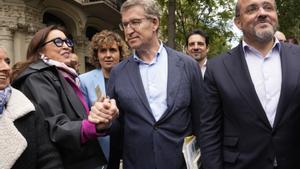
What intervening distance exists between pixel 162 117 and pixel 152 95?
8.2 inches

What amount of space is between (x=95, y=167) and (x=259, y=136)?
1248 mm

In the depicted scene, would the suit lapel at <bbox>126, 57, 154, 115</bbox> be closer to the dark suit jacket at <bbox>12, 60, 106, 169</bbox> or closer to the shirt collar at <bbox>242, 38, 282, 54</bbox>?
the dark suit jacket at <bbox>12, 60, 106, 169</bbox>

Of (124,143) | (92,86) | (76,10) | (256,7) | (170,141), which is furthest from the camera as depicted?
(76,10)

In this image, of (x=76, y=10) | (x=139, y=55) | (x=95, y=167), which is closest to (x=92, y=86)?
(x=139, y=55)

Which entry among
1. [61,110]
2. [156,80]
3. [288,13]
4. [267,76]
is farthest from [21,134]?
[288,13]

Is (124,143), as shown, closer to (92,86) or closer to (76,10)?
(92,86)

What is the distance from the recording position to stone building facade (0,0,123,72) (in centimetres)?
1548

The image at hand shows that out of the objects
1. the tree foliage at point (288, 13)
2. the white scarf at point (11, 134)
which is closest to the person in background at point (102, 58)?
the white scarf at point (11, 134)

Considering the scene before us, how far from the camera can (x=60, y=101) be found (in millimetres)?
3105

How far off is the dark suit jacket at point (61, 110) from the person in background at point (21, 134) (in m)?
0.10

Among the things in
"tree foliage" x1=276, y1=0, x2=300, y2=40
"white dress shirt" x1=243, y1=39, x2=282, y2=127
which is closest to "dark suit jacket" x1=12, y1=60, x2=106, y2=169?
"white dress shirt" x1=243, y1=39, x2=282, y2=127

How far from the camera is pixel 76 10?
1945 centimetres

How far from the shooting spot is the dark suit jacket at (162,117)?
10.5 feet

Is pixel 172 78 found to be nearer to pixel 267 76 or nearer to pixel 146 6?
pixel 146 6
